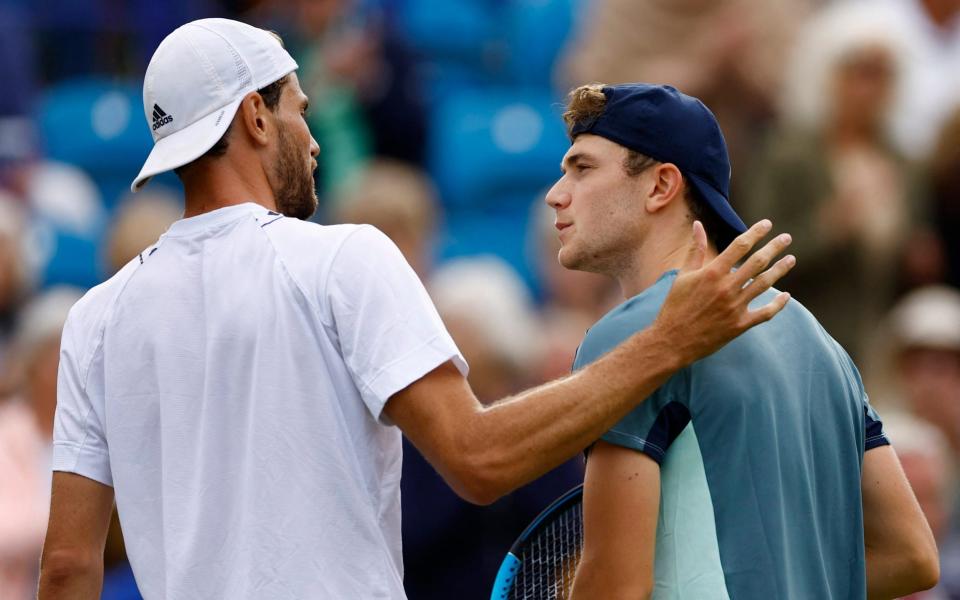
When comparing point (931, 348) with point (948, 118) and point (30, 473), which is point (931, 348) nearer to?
point (948, 118)

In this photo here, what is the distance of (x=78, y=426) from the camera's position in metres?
3.54

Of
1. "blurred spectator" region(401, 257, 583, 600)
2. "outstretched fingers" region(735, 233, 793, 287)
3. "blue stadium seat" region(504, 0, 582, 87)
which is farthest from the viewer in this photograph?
"blue stadium seat" region(504, 0, 582, 87)

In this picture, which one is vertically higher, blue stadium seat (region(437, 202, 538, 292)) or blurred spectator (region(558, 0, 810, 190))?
blurred spectator (region(558, 0, 810, 190))

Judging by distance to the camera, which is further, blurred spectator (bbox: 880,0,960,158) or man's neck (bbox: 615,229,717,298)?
blurred spectator (bbox: 880,0,960,158)

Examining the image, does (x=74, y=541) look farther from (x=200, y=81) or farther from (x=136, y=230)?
(x=136, y=230)

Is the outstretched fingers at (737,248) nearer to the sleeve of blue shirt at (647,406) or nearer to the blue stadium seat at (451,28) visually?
the sleeve of blue shirt at (647,406)

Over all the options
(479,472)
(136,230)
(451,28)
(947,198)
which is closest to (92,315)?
(479,472)

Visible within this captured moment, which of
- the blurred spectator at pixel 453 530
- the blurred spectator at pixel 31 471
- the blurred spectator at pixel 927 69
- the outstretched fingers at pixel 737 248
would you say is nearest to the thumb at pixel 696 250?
the outstretched fingers at pixel 737 248

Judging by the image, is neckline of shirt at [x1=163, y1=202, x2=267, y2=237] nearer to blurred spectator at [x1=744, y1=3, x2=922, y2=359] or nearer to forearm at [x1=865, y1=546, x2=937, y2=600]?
forearm at [x1=865, y1=546, x2=937, y2=600]

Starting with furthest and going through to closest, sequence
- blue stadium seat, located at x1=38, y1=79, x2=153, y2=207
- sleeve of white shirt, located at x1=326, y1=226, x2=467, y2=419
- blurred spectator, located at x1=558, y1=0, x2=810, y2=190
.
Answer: blue stadium seat, located at x1=38, y1=79, x2=153, y2=207 → blurred spectator, located at x1=558, y1=0, x2=810, y2=190 → sleeve of white shirt, located at x1=326, y1=226, x2=467, y2=419

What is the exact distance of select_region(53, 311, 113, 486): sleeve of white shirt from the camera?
3.52m

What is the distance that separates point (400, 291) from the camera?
10.8 ft

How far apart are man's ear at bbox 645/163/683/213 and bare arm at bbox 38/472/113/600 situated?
1.30m

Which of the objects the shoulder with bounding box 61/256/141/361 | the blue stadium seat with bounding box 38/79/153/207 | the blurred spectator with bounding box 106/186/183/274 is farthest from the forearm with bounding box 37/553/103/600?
the blue stadium seat with bounding box 38/79/153/207
